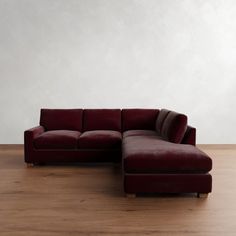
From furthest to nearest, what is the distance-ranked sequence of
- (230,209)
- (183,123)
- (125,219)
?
(183,123)
(230,209)
(125,219)

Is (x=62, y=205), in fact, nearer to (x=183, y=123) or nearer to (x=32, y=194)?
(x=32, y=194)

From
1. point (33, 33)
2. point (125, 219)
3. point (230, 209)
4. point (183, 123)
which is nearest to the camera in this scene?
point (125, 219)

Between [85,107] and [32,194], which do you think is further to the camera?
[85,107]

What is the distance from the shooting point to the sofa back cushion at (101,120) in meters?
5.05

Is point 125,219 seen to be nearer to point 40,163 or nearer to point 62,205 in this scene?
point 62,205

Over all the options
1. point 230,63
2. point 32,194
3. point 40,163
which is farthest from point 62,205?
point 230,63

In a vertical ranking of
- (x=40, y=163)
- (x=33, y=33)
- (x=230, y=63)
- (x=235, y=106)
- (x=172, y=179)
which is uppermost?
(x=33, y=33)

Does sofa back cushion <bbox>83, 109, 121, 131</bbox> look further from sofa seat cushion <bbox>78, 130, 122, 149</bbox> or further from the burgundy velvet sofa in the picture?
sofa seat cushion <bbox>78, 130, 122, 149</bbox>

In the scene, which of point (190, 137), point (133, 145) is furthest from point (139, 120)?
point (133, 145)

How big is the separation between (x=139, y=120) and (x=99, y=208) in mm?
2591

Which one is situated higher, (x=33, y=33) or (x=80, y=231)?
(x=33, y=33)

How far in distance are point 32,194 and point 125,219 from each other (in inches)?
44.4

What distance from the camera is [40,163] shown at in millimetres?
4457

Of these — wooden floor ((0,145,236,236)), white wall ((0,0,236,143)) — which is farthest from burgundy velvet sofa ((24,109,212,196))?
white wall ((0,0,236,143))
